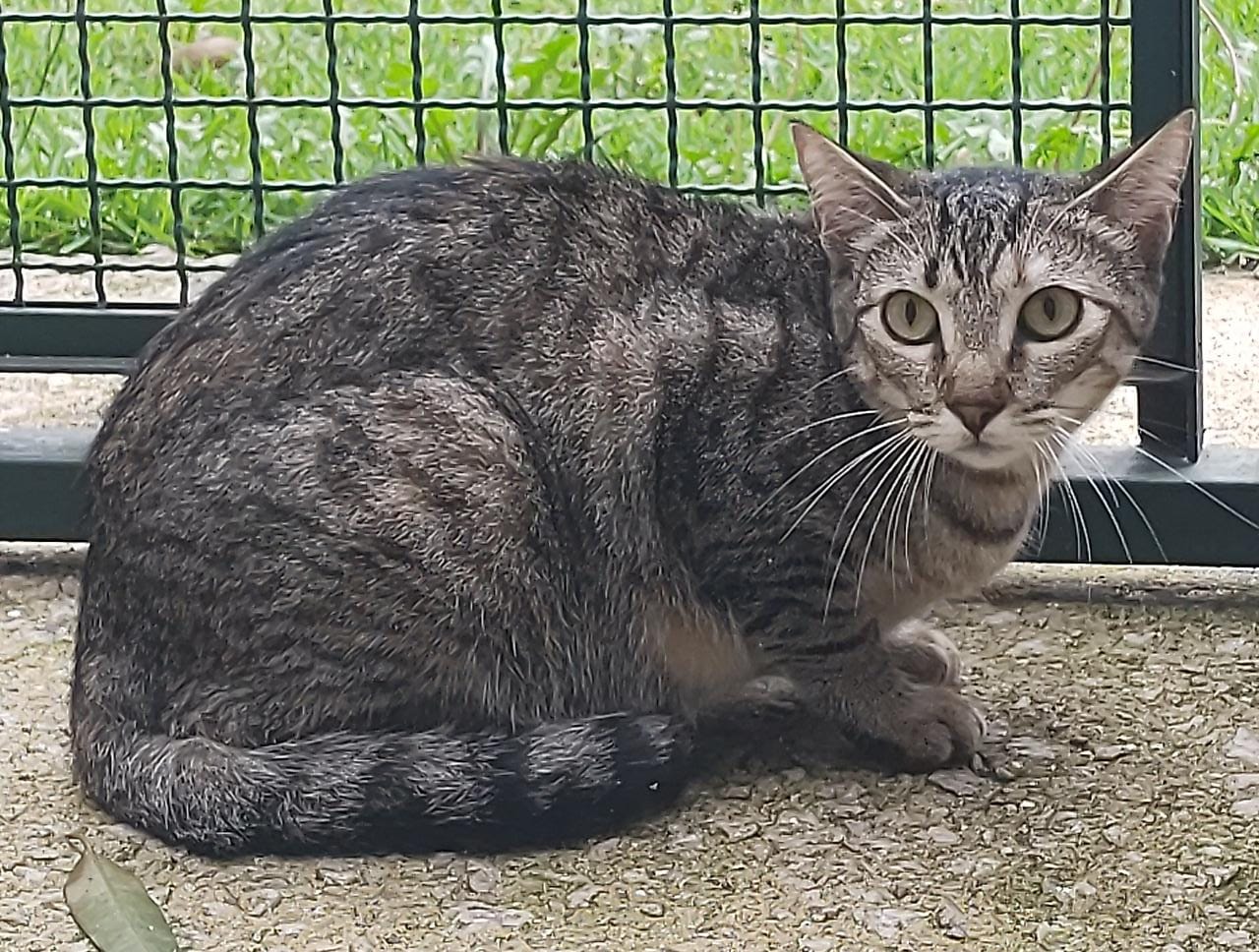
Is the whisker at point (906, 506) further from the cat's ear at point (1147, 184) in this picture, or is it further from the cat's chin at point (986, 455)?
the cat's ear at point (1147, 184)

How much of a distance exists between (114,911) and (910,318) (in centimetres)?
106

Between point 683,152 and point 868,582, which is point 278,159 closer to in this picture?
point 683,152

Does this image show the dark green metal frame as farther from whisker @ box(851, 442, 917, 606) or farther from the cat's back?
whisker @ box(851, 442, 917, 606)

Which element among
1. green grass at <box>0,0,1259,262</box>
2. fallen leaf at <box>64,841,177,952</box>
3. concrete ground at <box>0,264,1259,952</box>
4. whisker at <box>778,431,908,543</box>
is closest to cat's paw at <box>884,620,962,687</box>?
concrete ground at <box>0,264,1259,952</box>

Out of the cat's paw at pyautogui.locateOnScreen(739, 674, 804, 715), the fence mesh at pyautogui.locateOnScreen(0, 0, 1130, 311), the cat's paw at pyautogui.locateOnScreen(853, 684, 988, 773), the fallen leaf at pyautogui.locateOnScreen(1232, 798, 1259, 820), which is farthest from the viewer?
the fence mesh at pyautogui.locateOnScreen(0, 0, 1130, 311)

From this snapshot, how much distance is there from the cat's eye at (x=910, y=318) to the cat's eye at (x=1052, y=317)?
103mm

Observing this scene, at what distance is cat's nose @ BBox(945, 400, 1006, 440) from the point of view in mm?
2133

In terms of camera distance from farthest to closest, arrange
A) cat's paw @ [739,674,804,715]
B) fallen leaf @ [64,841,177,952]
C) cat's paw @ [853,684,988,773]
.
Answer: cat's paw @ [739,674,804,715], cat's paw @ [853,684,988,773], fallen leaf @ [64,841,177,952]

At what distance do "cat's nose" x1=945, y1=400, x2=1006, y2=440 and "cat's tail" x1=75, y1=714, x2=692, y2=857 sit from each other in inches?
18.5

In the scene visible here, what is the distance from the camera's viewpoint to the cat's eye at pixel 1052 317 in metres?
2.18

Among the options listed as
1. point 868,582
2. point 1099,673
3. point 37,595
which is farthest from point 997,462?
point 37,595

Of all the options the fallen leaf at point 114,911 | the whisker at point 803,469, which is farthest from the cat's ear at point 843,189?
the fallen leaf at point 114,911

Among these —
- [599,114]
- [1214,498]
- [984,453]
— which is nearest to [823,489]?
[984,453]

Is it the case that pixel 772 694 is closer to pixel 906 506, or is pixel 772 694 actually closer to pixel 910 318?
pixel 906 506
